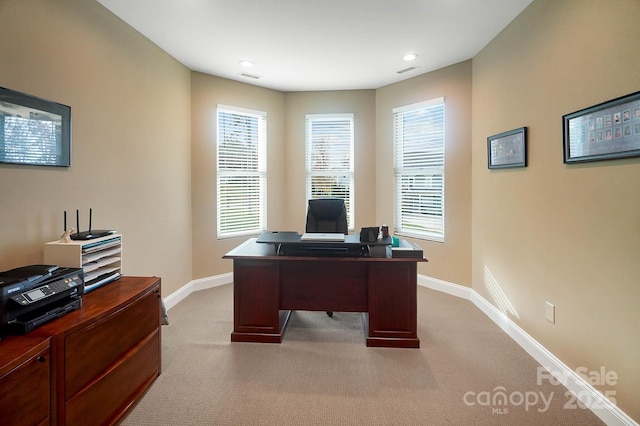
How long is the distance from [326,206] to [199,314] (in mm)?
1822

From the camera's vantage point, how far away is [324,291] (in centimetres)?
280

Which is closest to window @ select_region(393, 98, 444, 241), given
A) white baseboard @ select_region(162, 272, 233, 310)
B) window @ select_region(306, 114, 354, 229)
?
window @ select_region(306, 114, 354, 229)

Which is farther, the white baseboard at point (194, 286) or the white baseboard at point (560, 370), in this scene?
the white baseboard at point (194, 286)

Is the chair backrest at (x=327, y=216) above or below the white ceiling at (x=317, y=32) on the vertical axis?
below

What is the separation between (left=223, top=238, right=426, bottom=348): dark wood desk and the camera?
2.64 metres

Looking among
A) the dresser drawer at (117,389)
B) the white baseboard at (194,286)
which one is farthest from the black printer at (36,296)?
the white baseboard at (194,286)

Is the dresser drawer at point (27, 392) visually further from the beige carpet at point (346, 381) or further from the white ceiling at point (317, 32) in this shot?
the white ceiling at point (317, 32)

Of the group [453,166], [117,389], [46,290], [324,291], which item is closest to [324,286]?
Answer: [324,291]

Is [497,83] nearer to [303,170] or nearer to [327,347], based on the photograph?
[303,170]

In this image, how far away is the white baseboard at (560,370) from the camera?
5.83ft

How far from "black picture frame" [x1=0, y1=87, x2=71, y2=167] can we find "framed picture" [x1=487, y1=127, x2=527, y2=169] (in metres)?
3.53

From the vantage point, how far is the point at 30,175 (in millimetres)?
1972

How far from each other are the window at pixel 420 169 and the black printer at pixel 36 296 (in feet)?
12.3

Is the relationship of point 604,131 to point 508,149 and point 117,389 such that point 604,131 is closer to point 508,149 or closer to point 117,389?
point 508,149
